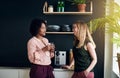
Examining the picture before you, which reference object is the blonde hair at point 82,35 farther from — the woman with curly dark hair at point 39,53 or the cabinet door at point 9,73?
the cabinet door at point 9,73

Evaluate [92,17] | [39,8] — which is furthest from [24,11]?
[92,17]

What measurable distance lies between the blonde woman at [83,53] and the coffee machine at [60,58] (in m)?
0.85

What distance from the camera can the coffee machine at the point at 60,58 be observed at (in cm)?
443

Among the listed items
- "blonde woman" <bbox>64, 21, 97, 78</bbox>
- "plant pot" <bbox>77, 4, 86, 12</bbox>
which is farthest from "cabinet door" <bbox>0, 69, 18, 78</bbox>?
"plant pot" <bbox>77, 4, 86, 12</bbox>

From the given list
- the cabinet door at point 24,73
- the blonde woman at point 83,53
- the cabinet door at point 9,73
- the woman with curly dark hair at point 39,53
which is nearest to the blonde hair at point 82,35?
the blonde woman at point 83,53

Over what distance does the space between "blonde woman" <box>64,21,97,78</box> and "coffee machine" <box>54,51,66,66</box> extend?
0.85 meters

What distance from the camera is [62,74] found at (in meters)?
4.12

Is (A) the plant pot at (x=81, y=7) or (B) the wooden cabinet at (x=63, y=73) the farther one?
(A) the plant pot at (x=81, y=7)

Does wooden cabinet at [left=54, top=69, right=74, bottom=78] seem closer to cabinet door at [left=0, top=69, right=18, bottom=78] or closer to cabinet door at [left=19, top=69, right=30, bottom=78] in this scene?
cabinet door at [left=19, top=69, right=30, bottom=78]

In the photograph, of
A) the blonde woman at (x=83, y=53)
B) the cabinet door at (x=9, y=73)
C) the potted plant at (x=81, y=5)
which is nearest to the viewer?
the blonde woman at (x=83, y=53)

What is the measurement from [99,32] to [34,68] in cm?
153

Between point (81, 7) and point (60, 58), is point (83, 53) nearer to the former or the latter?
point (60, 58)

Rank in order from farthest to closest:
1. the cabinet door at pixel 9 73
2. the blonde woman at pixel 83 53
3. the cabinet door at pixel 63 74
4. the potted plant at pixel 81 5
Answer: the potted plant at pixel 81 5
the cabinet door at pixel 9 73
the cabinet door at pixel 63 74
the blonde woman at pixel 83 53

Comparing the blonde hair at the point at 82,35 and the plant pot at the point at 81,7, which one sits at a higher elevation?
the plant pot at the point at 81,7
